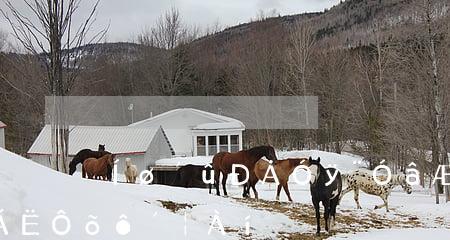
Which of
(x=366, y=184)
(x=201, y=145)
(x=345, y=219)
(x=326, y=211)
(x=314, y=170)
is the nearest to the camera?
(x=314, y=170)

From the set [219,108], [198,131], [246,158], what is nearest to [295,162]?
[246,158]

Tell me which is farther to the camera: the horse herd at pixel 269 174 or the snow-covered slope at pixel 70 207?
the horse herd at pixel 269 174

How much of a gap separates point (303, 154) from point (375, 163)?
5605 mm

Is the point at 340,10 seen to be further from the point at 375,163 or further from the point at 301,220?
the point at 301,220

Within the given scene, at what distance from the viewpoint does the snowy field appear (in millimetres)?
4168

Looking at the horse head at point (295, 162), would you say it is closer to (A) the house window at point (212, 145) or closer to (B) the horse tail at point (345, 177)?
(B) the horse tail at point (345, 177)

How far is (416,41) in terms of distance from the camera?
56.2 ft

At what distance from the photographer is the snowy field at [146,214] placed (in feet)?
13.7

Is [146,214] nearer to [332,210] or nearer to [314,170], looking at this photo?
[314,170]

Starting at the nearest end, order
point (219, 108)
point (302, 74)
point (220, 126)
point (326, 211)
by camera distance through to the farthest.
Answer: point (326, 211), point (220, 126), point (302, 74), point (219, 108)

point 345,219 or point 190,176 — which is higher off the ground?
point 190,176

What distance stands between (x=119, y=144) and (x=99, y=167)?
18105 millimetres

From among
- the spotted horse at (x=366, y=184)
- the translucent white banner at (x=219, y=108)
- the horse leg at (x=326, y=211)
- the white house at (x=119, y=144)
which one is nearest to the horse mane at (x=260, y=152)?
the spotted horse at (x=366, y=184)

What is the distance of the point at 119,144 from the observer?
3002 cm
